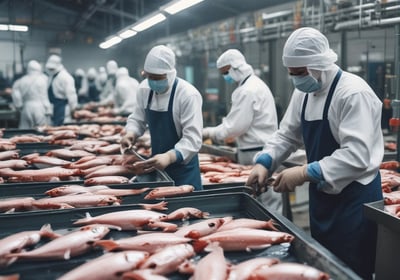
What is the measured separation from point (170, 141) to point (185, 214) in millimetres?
1357

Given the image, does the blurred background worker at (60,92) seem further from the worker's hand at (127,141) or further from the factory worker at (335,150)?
the factory worker at (335,150)

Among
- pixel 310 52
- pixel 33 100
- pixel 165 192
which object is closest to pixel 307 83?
pixel 310 52

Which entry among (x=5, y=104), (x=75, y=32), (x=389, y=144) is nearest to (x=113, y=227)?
(x=389, y=144)

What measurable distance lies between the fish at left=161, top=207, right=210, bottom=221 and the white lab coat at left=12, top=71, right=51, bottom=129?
7650mm

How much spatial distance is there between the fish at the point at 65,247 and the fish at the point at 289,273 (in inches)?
25.0

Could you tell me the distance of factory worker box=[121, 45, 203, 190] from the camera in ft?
9.92

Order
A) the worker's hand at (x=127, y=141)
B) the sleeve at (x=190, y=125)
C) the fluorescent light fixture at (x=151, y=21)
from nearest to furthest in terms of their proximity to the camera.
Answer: the sleeve at (x=190, y=125) < the worker's hand at (x=127, y=141) < the fluorescent light fixture at (x=151, y=21)

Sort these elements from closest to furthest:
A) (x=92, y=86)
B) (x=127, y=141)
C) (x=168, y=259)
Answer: (x=168, y=259), (x=127, y=141), (x=92, y=86)

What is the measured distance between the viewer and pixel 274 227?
1.72 m

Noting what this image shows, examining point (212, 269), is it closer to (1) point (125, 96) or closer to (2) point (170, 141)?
(2) point (170, 141)

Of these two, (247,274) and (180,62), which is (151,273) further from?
(180,62)

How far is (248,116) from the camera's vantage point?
418 cm

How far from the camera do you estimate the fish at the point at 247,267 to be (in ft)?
4.34

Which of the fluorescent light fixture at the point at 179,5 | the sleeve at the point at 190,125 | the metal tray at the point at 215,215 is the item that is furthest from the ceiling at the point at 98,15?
the metal tray at the point at 215,215
